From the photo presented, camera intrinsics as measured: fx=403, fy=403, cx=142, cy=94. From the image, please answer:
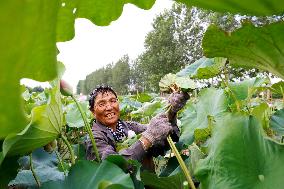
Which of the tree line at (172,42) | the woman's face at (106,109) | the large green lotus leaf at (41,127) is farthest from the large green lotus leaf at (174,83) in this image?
the tree line at (172,42)

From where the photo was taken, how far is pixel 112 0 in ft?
1.69

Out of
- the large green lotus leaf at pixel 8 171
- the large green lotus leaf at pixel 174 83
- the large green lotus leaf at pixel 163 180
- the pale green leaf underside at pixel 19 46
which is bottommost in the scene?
the large green lotus leaf at pixel 163 180

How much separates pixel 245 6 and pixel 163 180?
684 mm

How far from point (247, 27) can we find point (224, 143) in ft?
0.83

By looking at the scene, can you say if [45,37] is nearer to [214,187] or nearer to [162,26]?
[214,187]

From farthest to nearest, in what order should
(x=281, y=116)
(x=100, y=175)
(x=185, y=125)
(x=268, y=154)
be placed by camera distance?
(x=185, y=125)
(x=281, y=116)
(x=100, y=175)
(x=268, y=154)

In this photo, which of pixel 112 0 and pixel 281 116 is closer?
pixel 112 0

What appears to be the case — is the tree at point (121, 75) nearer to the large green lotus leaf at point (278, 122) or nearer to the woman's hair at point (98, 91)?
the woman's hair at point (98, 91)

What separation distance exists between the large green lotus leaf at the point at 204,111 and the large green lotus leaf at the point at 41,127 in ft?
1.55

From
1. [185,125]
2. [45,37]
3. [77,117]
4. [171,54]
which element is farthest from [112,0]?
[171,54]

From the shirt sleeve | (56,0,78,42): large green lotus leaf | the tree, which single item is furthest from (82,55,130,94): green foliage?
(56,0,78,42): large green lotus leaf

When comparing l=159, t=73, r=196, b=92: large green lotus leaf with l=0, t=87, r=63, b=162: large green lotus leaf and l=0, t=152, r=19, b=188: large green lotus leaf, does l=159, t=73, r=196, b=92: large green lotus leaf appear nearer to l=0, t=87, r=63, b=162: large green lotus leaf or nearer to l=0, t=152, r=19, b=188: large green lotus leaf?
l=0, t=87, r=63, b=162: large green lotus leaf

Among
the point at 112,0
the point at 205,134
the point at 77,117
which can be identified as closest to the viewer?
the point at 112,0

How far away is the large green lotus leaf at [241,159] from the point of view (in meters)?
0.69
